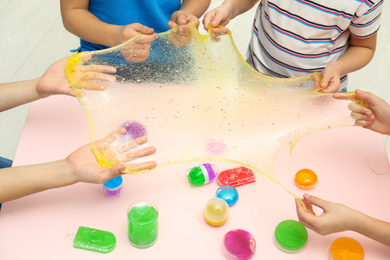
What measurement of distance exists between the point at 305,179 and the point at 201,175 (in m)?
0.21

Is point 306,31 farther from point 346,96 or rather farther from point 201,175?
point 201,175

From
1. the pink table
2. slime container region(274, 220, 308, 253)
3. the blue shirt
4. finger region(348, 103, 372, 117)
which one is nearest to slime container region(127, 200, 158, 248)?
the pink table

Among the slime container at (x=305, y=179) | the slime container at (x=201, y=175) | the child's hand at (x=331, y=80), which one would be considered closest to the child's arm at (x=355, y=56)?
the child's hand at (x=331, y=80)

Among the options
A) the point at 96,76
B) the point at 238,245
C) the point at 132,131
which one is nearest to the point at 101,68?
the point at 96,76

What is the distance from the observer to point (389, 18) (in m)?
2.12

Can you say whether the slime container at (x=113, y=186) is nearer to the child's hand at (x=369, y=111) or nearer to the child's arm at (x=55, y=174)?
the child's arm at (x=55, y=174)

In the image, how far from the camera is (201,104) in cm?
87

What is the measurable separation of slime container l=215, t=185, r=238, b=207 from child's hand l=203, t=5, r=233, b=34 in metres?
0.34

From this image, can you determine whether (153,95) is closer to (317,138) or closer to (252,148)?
(252,148)

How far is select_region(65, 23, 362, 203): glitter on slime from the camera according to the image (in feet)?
2.58

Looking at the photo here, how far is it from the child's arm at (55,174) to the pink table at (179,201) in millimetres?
34

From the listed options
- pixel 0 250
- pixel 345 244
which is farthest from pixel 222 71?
pixel 0 250

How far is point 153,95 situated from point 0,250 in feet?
1.30

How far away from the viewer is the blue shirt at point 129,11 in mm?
1137
